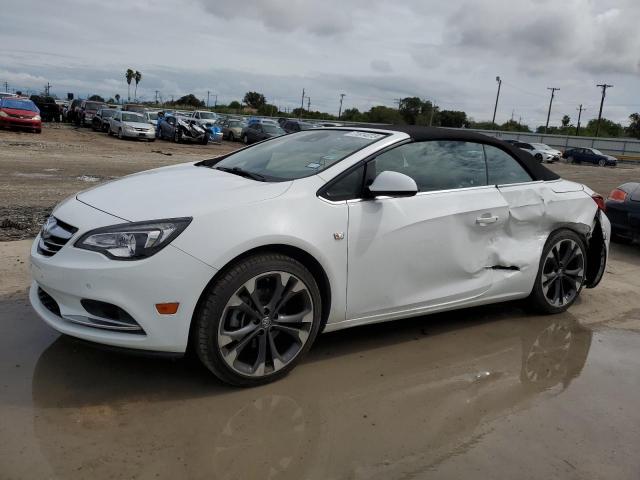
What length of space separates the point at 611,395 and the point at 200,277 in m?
2.61

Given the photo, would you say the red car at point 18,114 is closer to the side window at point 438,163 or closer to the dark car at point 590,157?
the side window at point 438,163

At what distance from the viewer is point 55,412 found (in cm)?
284

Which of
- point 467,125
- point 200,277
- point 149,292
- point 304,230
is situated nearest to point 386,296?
point 304,230

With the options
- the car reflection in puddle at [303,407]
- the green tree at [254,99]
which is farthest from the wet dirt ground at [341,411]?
the green tree at [254,99]

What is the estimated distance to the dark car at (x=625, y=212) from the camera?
7.31m

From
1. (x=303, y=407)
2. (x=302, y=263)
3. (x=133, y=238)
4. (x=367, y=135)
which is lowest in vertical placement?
(x=303, y=407)

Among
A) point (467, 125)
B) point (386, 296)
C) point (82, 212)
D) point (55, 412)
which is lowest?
point (55, 412)

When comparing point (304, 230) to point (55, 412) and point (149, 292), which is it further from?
point (55, 412)

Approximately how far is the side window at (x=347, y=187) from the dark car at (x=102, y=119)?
92.1ft

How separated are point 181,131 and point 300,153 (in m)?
24.9

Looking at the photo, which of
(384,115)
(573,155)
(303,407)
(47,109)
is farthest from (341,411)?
(384,115)

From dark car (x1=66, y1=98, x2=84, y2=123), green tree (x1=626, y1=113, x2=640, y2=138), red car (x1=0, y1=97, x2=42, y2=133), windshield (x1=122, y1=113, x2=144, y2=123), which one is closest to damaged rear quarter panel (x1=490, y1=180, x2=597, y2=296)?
red car (x1=0, y1=97, x2=42, y2=133)

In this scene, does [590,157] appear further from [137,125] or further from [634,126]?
[634,126]

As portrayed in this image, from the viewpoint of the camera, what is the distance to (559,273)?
4.71m
